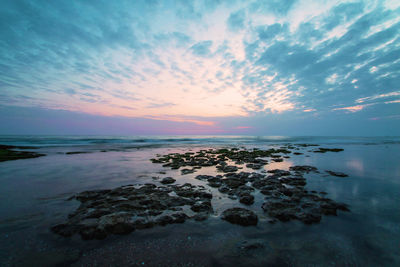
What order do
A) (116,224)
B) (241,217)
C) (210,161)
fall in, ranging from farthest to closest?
(210,161), (241,217), (116,224)

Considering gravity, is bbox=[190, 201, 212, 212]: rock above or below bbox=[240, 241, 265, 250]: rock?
above

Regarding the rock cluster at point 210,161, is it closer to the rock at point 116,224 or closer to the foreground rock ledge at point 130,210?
the foreground rock ledge at point 130,210

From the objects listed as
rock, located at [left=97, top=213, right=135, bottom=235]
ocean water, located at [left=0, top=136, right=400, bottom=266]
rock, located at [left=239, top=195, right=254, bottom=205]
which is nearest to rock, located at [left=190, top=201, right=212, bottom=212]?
ocean water, located at [left=0, top=136, right=400, bottom=266]

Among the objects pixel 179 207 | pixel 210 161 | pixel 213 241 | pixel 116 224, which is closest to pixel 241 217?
pixel 213 241

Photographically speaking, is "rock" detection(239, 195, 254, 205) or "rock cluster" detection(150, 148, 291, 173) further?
"rock cluster" detection(150, 148, 291, 173)

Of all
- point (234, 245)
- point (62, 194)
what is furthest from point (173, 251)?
point (62, 194)

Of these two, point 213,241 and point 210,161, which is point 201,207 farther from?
point 210,161

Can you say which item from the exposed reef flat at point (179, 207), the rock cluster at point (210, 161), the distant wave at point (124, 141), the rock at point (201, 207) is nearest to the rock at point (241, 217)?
the exposed reef flat at point (179, 207)

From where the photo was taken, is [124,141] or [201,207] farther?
[124,141]

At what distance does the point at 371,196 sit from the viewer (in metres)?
7.52

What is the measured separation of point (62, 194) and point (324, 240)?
10.4 meters

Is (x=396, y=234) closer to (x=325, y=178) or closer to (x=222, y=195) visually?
(x=222, y=195)

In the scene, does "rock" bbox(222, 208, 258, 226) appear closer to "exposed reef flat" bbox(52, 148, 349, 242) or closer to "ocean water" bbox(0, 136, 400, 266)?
"exposed reef flat" bbox(52, 148, 349, 242)

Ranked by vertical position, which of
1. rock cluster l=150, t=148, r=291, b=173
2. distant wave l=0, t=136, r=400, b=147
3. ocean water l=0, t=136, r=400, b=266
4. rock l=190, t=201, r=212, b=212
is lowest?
ocean water l=0, t=136, r=400, b=266
